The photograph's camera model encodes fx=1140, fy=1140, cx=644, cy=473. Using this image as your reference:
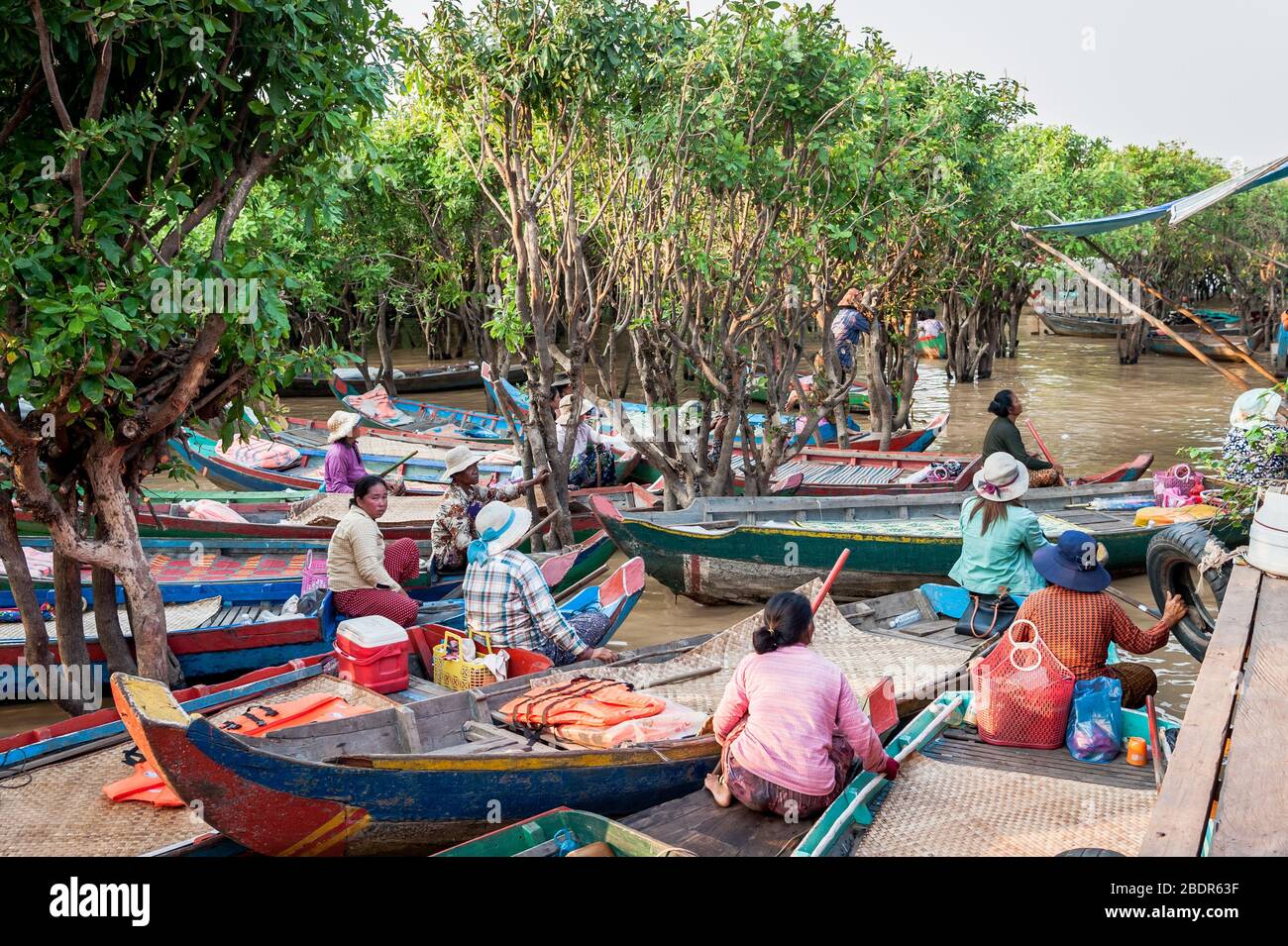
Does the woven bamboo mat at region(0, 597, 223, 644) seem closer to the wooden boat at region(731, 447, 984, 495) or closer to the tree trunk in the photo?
the tree trunk

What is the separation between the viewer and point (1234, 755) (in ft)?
11.8

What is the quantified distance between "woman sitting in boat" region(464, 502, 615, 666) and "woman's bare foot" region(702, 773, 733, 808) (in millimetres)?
1675

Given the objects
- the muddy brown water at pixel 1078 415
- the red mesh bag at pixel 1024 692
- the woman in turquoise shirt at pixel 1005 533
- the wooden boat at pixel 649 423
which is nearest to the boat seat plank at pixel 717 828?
the red mesh bag at pixel 1024 692

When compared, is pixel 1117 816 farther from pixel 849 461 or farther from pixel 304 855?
pixel 849 461

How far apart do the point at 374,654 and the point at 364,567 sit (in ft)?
2.89

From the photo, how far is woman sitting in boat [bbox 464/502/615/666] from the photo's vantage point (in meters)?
6.23

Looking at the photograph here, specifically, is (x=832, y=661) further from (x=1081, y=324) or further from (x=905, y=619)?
(x=1081, y=324)

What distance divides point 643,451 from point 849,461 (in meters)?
4.13

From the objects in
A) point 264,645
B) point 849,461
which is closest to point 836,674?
point 264,645

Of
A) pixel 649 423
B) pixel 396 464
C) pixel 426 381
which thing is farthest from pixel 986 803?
pixel 426 381

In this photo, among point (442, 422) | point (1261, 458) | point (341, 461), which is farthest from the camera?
point (442, 422)

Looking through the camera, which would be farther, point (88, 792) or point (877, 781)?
point (88, 792)

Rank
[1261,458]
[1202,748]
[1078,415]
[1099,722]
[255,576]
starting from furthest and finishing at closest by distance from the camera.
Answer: [1078,415]
[255,576]
[1261,458]
[1099,722]
[1202,748]

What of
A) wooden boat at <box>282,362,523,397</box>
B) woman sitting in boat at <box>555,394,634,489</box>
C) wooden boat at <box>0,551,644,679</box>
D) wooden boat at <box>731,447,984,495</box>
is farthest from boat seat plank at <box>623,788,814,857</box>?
wooden boat at <box>282,362,523,397</box>
